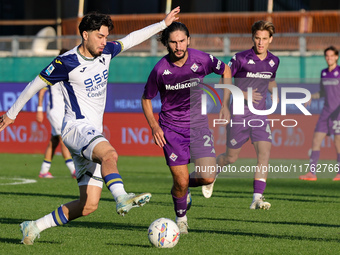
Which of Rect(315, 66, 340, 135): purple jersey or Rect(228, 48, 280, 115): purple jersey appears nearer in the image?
Rect(228, 48, 280, 115): purple jersey

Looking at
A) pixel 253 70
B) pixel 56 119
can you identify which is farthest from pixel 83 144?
pixel 56 119

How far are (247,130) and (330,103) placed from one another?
501 centimetres

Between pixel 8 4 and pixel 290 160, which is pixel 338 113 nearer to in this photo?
pixel 290 160

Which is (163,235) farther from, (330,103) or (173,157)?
(330,103)

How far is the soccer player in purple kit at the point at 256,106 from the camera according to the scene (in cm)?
932

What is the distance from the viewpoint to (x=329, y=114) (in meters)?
13.8

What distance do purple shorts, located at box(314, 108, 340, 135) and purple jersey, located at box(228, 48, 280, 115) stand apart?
180 inches

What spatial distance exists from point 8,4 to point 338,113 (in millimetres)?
20359

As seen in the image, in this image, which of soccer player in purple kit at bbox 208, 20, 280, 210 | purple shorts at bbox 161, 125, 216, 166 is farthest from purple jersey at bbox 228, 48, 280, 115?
purple shorts at bbox 161, 125, 216, 166

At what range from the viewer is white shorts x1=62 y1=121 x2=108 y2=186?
6.25m

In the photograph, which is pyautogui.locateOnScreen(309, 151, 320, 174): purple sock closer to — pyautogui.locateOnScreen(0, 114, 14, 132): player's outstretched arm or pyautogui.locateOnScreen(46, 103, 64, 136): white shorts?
pyautogui.locateOnScreen(46, 103, 64, 136): white shorts

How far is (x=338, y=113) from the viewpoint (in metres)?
13.9

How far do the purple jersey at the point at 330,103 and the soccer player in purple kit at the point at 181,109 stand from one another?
6.50 metres

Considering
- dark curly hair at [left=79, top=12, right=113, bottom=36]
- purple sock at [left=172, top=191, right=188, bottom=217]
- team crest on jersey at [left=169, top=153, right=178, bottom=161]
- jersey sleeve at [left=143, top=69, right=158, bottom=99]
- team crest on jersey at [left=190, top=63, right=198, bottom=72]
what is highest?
dark curly hair at [left=79, top=12, right=113, bottom=36]
